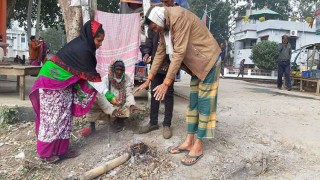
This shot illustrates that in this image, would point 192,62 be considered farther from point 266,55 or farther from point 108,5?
point 266,55

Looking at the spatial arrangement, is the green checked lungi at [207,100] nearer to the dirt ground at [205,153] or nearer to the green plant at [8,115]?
the dirt ground at [205,153]

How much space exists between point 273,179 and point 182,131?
1266 mm

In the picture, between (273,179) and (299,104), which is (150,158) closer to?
(273,179)

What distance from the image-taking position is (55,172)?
351 centimetres

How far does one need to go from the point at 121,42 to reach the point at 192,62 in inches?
99.4

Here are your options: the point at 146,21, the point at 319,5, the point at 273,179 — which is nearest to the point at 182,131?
the point at 273,179

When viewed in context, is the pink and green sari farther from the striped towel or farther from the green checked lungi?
the striped towel

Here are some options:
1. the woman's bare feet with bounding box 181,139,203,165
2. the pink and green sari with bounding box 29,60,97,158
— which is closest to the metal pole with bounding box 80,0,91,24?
the pink and green sari with bounding box 29,60,97,158

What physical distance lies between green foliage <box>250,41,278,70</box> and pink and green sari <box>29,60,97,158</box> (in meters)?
26.2

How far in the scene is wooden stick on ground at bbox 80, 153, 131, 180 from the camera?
3262 millimetres

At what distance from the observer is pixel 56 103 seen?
3.51m

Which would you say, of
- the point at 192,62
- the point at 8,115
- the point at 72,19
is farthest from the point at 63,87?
the point at 8,115

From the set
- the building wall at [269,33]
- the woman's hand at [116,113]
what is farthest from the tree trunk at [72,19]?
the building wall at [269,33]

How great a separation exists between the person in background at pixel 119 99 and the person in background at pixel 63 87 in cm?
54
